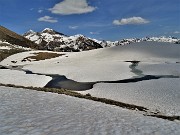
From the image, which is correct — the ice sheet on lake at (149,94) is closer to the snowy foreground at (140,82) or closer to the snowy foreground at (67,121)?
the snowy foreground at (140,82)

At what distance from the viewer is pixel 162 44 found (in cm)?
9581

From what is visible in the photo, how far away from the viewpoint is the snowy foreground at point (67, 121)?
1545 centimetres

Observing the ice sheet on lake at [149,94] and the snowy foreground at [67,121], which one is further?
the ice sheet on lake at [149,94]

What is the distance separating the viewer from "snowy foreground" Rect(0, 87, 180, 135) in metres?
15.5

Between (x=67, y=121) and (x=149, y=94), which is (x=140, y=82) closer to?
(x=149, y=94)

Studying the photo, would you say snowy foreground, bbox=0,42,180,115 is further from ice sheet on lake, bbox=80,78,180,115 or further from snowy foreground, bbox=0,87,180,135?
snowy foreground, bbox=0,87,180,135

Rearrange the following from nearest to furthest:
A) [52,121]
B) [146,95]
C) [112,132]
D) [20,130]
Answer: [20,130] → [112,132] → [52,121] → [146,95]

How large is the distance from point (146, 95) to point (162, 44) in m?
66.5

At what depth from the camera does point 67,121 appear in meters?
17.7

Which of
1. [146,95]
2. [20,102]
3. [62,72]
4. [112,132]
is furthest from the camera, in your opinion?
[62,72]

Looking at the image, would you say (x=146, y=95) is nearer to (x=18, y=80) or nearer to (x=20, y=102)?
(x=20, y=102)

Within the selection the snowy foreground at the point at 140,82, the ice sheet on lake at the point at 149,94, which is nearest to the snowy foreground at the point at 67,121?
the ice sheet on lake at the point at 149,94

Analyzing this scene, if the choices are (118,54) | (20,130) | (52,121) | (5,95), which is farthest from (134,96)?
(118,54)

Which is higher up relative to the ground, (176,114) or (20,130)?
(20,130)
